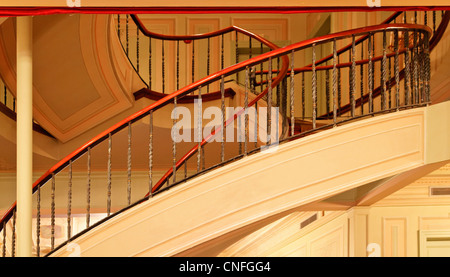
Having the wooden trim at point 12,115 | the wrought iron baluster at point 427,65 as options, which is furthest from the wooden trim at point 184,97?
the wrought iron baluster at point 427,65

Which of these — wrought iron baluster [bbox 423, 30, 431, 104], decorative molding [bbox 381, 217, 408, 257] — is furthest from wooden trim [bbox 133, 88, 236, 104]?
A: decorative molding [bbox 381, 217, 408, 257]

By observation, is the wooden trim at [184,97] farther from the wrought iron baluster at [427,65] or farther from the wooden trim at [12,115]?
the wrought iron baluster at [427,65]

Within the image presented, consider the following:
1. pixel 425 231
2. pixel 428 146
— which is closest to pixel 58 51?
pixel 428 146

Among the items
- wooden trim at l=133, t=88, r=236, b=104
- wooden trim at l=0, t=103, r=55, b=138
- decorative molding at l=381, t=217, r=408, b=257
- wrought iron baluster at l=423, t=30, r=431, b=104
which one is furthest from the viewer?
decorative molding at l=381, t=217, r=408, b=257

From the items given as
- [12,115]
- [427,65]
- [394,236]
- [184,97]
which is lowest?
[394,236]

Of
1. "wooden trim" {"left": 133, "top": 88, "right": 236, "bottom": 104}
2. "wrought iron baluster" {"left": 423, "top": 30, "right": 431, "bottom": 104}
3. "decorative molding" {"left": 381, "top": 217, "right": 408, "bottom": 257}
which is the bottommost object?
"decorative molding" {"left": 381, "top": 217, "right": 408, "bottom": 257}

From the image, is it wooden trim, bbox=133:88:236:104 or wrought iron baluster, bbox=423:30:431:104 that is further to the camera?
wooden trim, bbox=133:88:236:104

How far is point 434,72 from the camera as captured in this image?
3.65 meters

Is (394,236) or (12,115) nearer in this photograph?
(12,115)
